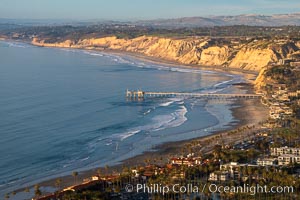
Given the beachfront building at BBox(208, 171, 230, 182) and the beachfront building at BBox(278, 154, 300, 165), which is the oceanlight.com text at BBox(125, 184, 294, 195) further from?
the beachfront building at BBox(278, 154, 300, 165)

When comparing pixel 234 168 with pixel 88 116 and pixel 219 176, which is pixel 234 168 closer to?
pixel 219 176

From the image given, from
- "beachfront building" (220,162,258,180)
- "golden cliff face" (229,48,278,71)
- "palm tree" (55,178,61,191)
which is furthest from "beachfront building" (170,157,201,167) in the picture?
"golden cliff face" (229,48,278,71)

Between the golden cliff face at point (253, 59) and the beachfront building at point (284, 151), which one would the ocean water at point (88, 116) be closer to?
the golden cliff face at point (253, 59)

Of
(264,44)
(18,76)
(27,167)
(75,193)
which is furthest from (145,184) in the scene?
(264,44)

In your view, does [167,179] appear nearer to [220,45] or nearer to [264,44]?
[264,44]

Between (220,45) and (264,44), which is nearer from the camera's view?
(264,44)

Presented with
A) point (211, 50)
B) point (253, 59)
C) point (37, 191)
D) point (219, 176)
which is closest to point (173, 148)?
point (219, 176)
